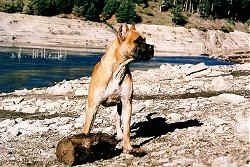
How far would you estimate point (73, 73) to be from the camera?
76062mm

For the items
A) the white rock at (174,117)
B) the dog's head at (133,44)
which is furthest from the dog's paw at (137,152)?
the white rock at (174,117)

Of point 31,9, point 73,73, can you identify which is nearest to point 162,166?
point 73,73

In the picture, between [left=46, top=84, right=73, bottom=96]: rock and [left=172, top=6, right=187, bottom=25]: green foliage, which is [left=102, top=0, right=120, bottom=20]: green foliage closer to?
[left=172, top=6, right=187, bottom=25]: green foliage

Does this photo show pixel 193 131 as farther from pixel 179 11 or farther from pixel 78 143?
pixel 179 11

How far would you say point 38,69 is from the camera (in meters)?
78.6

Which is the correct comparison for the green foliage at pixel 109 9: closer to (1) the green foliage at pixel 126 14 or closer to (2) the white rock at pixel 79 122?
(1) the green foliage at pixel 126 14

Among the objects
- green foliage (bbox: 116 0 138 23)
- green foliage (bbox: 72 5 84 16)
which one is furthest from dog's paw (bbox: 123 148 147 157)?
green foliage (bbox: 72 5 84 16)

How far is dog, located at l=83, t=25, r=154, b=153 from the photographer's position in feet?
46.7

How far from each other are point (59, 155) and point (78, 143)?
29.3 inches

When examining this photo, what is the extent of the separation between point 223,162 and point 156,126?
6.12 meters

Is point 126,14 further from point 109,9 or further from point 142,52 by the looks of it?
point 142,52

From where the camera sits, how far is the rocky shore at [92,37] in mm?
134125

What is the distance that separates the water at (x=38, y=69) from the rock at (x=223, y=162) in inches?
1729

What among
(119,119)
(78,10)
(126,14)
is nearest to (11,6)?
(78,10)
